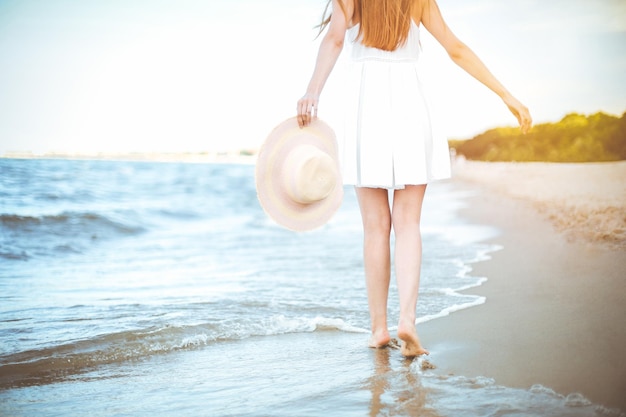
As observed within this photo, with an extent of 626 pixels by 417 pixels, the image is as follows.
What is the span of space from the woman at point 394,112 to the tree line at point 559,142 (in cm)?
277

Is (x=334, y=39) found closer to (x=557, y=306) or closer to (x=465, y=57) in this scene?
(x=465, y=57)

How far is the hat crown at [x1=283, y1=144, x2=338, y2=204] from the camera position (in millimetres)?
2086

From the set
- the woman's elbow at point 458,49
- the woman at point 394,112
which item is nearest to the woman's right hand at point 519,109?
the woman at point 394,112

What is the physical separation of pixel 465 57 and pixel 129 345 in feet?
4.72

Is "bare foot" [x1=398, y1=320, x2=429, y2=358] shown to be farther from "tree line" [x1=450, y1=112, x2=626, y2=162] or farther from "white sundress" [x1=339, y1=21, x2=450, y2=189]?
"tree line" [x1=450, y1=112, x2=626, y2=162]

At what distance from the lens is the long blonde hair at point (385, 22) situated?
1.90 meters

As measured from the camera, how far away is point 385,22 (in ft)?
6.22

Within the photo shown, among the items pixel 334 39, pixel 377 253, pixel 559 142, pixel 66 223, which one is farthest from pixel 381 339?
pixel 66 223

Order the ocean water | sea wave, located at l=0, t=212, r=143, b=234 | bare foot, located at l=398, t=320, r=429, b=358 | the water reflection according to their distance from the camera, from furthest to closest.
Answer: sea wave, located at l=0, t=212, r=143, b=234 < bare foot, located at l=398, t=320, r=429, b=358 < the ocean water < the water reflection

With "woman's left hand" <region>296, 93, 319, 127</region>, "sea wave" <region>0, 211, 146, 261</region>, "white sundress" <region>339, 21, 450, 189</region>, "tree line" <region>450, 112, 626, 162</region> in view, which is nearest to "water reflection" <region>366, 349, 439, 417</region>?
"white sundress" <region>339, 21, 450, 189</region>

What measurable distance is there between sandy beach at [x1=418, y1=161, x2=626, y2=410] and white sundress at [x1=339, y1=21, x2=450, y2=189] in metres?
0.55

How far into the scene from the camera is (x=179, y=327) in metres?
2.41

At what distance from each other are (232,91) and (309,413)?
9.58 m

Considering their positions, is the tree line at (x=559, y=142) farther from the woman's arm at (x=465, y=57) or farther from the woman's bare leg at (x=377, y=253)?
the woman's bare leg at (x=377, y=253)
